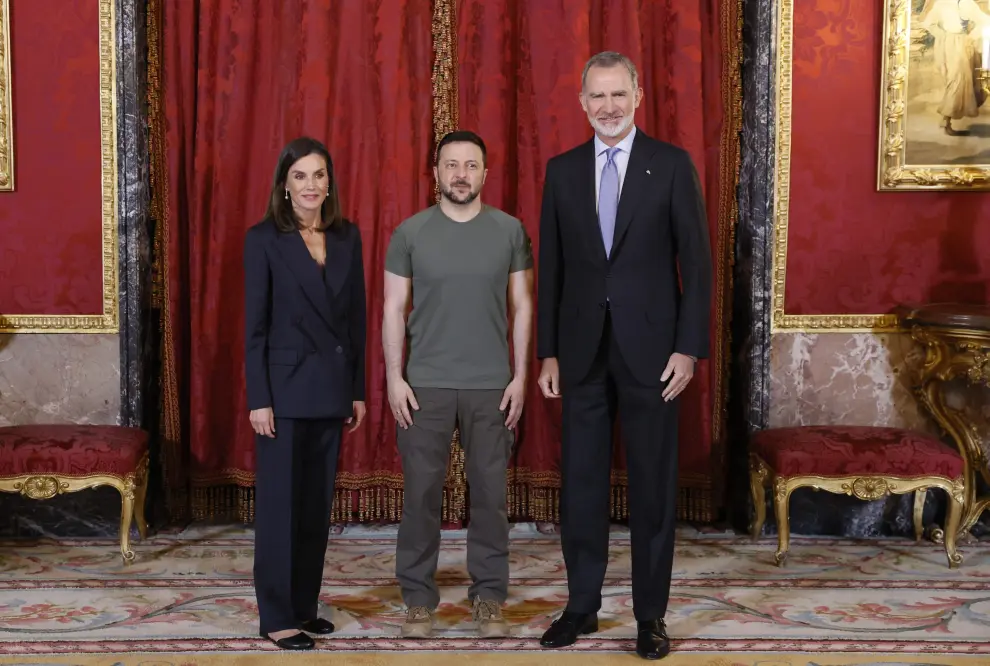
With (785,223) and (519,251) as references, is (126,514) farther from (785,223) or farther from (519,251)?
(785,223)

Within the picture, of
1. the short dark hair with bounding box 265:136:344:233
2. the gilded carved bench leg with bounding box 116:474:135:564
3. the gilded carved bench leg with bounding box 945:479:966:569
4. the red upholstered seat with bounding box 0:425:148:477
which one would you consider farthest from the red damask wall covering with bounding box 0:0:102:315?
the gilded carved bench leg with bounding box 945:479:966:569

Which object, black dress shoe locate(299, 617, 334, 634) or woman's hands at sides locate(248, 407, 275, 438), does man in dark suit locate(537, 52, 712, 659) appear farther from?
woman's hands at sides locate(248, 407, 275, 438)

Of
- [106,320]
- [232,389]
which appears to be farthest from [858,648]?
[106,320]

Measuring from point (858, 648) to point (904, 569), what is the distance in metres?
0.98

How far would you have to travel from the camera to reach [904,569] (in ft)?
12.8

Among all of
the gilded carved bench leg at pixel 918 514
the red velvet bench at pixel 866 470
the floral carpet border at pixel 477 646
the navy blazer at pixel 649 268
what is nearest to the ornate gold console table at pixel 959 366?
the gilded carved bench leg at pixel 918 514

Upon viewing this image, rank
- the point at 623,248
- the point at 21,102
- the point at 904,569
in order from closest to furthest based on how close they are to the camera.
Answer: the point at 623,248
the point at 904,569
the point at 21,102

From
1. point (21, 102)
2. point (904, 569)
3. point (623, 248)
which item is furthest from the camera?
point (21, 102)

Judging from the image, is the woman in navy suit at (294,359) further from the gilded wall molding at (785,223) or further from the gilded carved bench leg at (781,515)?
the gilded wall molding at (785,223)

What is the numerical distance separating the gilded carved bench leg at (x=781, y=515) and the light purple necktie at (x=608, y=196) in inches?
59.7

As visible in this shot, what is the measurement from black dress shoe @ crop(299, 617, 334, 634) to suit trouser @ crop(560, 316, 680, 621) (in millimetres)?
764

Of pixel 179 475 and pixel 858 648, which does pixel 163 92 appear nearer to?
pixel 179 475

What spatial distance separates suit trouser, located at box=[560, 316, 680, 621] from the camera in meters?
2.97

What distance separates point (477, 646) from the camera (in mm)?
3055
